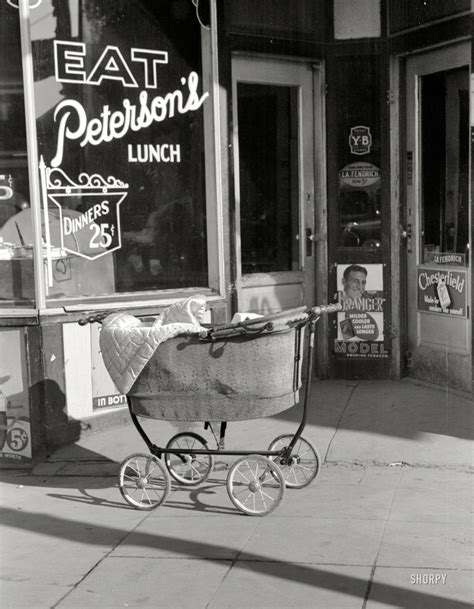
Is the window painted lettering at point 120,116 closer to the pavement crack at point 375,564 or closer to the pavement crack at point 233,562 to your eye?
the pavement crack at point 233,562

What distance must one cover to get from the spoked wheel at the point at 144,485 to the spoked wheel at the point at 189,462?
0.15 m

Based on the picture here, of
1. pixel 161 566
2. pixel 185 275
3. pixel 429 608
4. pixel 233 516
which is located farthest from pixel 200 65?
pixel 429 608

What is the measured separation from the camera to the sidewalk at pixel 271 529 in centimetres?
433

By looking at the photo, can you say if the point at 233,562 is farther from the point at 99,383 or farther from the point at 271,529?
the point at 99,383

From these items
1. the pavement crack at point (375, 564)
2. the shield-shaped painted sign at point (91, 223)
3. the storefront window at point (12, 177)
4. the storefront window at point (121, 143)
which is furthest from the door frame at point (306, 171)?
the pavement crack at point (375, 564)

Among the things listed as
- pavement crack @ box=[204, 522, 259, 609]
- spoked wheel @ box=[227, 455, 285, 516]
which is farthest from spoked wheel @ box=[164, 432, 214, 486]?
pavement crack @ box=[204, 522, 259, 609]

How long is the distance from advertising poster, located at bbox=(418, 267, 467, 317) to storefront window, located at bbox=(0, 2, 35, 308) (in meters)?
3.23

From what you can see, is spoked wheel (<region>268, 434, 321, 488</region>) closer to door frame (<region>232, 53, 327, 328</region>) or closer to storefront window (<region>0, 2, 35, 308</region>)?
door frame (<region>232, 53, 327, 328</region>)

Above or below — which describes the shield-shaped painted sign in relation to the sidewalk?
above

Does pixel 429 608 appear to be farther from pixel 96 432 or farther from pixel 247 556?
pixel 96 432

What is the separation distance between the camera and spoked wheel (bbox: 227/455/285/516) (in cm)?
532

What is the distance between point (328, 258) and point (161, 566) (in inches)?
160

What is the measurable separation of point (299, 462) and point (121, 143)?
289cm

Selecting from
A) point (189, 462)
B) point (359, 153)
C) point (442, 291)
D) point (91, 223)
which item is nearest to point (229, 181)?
point (359, 153)
